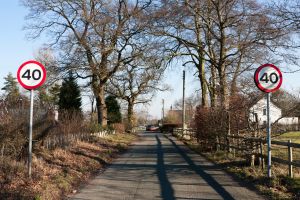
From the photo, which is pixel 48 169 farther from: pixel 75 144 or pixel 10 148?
pixel 75 144

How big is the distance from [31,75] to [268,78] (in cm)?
607

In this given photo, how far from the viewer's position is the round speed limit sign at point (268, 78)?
1115cm

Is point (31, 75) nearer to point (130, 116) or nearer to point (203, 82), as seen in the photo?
point (203, 82)

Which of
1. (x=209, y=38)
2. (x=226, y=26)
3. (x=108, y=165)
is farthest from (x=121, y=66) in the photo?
(x=108, y=165)

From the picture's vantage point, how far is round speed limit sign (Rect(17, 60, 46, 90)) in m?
9.88

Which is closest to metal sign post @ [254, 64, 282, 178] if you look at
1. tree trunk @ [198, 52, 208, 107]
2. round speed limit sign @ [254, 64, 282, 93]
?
round speed limit sign @ [254, 64, 282, 93]

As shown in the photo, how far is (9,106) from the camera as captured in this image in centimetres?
1286

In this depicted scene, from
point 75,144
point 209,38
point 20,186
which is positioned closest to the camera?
point 20,186

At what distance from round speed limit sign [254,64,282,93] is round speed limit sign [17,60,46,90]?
556cm

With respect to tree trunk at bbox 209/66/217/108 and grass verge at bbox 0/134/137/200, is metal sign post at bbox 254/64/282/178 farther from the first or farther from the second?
tree trunk at bbox 209/66/217/108

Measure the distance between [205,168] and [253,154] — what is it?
1.68m

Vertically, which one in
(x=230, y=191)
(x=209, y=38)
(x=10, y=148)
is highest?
(x=209, y=38)

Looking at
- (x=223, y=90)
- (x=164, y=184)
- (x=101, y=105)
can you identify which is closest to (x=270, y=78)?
(x=164, y=184)

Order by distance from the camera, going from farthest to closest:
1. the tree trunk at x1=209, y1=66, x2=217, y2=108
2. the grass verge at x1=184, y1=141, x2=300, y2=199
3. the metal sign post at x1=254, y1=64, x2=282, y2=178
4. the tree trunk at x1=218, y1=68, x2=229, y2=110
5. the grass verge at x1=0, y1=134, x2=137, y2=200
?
the tree trunk at x1=209, y1=66, x2=217, y2=108 → the tree trunk at x1=218, y1=68, x2=229, y2=110 → the metal sign post at x1=254, y1=64, x2=282, y2=178 → the grass verge at x1=184, y1=141, x2=300, y2=199 → the grass verge at x1=0, y1=134, x2=137, y2=200
